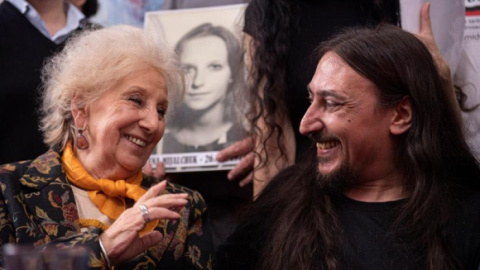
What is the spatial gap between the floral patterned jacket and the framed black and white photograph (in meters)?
0.67

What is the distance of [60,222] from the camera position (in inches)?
120

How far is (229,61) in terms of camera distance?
4.14 m

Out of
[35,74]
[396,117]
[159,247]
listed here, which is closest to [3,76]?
[35,74]

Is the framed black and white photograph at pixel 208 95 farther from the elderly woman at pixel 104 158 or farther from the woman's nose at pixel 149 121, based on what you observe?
the woman's nose at pixel 149 121

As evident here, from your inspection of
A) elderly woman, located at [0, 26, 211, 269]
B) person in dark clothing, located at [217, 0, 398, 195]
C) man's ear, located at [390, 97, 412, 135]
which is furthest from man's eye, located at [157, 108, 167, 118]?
man's ear, located at [390, 97, 412, 135]

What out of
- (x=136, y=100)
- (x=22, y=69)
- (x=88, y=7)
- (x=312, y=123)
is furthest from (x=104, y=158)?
(x=88, y=7)

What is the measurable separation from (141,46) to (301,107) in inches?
30.1

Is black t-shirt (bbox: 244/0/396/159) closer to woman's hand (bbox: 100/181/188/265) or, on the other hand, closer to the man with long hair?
the man with long hair

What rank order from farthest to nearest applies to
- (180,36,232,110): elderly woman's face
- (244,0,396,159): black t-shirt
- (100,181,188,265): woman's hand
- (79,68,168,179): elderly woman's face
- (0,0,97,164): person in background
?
(180,36,232,110): elderly woman's face < (0,0,97,164): person in background < (244,0,396,159): black t-shirt < (79,68,168,179): elderly woman's face < (100,181,188,265): woman's hand

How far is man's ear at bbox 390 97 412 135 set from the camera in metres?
3.17

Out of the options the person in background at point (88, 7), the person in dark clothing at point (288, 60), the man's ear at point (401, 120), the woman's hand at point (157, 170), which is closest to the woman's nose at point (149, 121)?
the person in dark clothing at point (288, 60)

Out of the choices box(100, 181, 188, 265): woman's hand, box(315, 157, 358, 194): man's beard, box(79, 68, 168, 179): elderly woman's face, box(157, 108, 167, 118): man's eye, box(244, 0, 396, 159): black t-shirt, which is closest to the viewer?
box(100, 181, 188, 265): woman's hand

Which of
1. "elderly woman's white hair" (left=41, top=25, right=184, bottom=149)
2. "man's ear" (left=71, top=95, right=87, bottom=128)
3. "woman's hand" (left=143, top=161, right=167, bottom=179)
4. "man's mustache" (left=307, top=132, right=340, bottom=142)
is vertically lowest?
"woman's hand" (left=143, top=161, right=167, bottom=179)

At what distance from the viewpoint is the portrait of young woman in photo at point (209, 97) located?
4090 millimetres
